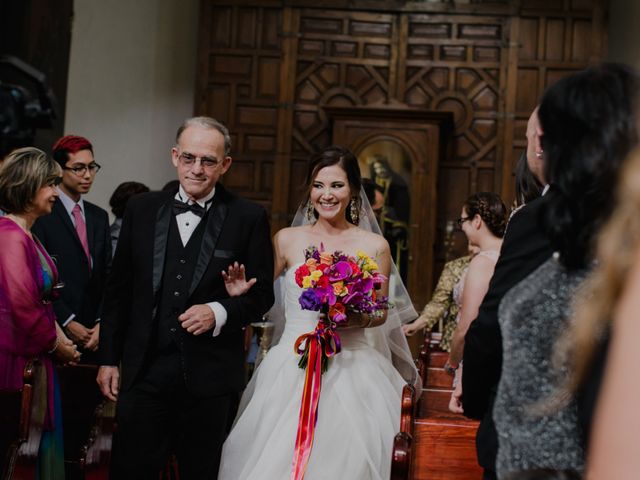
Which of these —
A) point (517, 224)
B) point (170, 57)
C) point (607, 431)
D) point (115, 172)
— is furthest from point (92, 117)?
point (607, 431)

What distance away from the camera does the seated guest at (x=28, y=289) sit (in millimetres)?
3861

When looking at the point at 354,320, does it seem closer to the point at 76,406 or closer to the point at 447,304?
the point at 76,406

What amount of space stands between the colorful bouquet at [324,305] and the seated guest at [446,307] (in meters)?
1.94

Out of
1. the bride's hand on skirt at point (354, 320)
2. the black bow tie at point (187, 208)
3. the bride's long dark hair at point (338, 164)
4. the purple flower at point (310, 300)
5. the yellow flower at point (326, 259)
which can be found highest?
the bride's long dark hair at point (338, 164)

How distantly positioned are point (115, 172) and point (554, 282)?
29.1 ft

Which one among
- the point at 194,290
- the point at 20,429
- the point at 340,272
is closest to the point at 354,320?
the point at 340,272

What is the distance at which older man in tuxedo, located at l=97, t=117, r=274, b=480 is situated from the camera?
3.61 meters

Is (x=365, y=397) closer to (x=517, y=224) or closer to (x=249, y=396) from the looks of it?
(x=249, y=396)

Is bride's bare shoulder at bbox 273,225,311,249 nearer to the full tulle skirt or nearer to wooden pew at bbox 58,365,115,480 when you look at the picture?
the full tulle skirt

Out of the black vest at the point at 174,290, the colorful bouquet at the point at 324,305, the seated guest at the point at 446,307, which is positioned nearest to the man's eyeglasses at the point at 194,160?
the black vest at the point at 174,290

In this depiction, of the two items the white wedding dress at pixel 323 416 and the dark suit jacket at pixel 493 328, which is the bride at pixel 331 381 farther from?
the dark suit jacket at pixel 493 328

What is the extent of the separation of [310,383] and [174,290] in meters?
0.83

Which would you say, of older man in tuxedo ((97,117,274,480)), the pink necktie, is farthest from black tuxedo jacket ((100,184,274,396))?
the pink necktie

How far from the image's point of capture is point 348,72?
10.8 meters
